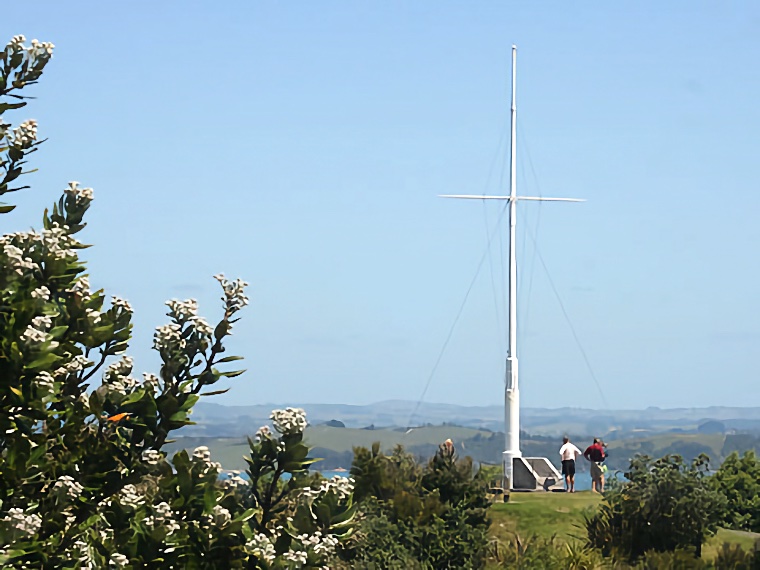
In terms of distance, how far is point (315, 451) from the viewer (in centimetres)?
920

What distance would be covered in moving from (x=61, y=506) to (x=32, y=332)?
1363 mm

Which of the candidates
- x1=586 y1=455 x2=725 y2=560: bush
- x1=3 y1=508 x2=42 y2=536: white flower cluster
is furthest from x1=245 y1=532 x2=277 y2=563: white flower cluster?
x1=586 y1=455 x2=725 y2=560: bush

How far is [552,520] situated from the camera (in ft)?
104

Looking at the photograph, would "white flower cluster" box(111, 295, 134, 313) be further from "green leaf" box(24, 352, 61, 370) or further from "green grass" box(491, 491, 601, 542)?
"green grass" box(491, 491, 601, 542)

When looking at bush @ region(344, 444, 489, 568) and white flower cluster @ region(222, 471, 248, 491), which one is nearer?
white flower cluster @ region(222, 471, 248, 491)

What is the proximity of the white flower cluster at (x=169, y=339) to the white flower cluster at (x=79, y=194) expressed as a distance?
149 centimetres

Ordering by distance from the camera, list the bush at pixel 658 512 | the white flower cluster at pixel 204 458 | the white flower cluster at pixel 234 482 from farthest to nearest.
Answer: the bush at pixel 658 512, the white flower cluster at pixel 234 482, the white flower cluster at pixel 204 458

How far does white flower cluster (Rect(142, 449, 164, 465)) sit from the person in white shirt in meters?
30.2

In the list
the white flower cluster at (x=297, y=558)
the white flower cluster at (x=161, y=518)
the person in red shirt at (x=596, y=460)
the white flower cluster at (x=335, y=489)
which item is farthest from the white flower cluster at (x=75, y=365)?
the person in red shirt at (x=596, y=460)

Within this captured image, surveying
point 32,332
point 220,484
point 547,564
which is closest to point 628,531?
point 547,564

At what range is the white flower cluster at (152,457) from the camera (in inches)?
352

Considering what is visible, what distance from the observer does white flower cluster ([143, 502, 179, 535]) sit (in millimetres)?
8336

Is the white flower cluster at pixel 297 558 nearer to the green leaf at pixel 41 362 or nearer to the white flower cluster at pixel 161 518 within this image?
the white flower cluster at pixel 161 518

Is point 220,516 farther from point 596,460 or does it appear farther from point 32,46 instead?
point 596,460
